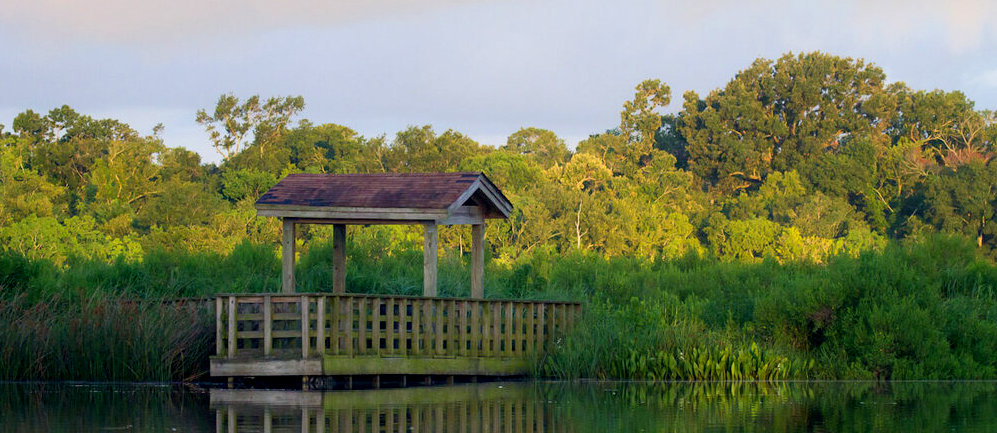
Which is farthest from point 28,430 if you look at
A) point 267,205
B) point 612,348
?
point 612,348

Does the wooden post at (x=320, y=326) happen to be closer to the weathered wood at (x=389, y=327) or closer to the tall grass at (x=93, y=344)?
the weathered wood at (x=389, y=327)

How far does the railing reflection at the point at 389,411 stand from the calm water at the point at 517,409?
0.01 m

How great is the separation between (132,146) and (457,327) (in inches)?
2023

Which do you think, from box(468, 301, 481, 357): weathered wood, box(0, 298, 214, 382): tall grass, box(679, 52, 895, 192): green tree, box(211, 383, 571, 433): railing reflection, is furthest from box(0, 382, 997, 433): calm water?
box(679, 52, 895, 192): green tree

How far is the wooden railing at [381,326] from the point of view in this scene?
19328 mm

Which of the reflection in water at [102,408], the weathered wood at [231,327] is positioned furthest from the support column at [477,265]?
the reflection in water at [102,408]

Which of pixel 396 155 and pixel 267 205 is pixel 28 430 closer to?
pixel 267 205

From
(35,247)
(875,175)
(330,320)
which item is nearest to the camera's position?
(330,320)

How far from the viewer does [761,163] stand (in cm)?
7825

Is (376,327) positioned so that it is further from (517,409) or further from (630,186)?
(630,186)

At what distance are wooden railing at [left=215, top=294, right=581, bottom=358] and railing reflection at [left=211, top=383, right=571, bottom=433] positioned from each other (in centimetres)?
105

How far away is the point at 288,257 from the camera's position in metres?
22.0

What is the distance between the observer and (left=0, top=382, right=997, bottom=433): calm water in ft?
44.0

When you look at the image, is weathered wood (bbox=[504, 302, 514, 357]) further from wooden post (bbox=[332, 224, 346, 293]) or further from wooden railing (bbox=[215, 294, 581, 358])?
wooden post (bbox=[332, 224, 346, 293])
